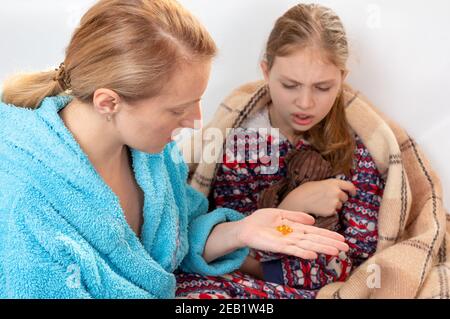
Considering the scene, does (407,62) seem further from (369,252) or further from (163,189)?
(163,189)

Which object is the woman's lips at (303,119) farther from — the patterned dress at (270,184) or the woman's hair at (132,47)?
the woman's hair at (132,47)

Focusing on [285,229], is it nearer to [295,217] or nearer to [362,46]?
[295,217]

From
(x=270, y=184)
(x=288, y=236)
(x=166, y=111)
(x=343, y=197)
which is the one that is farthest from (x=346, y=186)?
(x=166, y=111)

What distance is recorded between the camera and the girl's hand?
0.80 m

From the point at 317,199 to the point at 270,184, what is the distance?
0.09 metres

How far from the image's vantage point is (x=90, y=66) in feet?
2.31

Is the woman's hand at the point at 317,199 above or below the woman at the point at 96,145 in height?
below

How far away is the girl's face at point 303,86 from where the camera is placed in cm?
95

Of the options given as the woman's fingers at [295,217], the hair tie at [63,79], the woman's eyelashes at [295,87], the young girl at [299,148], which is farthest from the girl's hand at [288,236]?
the hair tie at [63,79]

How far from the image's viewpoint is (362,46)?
1079 millimetres

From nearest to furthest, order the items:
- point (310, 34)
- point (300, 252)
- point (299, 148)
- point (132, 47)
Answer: point (132, 47), point (300, 252), point (310, 34), point (299, 148)

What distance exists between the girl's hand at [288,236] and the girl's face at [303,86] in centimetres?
20

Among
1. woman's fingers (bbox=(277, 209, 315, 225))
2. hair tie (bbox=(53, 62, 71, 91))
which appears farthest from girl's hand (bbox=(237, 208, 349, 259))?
hair tie (bbox=(53, 62, 71, 91))

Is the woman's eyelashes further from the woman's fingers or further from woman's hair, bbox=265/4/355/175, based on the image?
the woman's fingers
